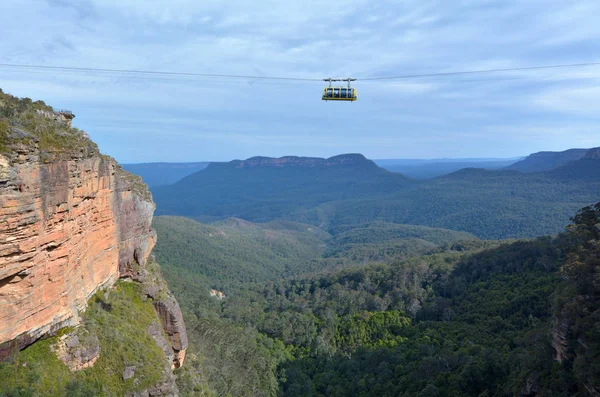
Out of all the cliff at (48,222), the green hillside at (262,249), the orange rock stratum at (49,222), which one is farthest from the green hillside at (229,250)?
the orange rock stratum at (49,222)

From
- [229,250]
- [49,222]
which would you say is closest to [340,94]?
[49,222]

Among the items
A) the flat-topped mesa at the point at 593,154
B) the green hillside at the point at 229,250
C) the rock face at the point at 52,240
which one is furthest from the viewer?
the flat-topped mesa at the point at 593,154

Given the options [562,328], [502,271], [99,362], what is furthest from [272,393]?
[502,271]

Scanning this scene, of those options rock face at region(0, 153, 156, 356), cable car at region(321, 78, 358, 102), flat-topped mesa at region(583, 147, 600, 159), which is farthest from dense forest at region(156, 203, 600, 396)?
flat-topped mesa at region(583, 147, 600, 159)

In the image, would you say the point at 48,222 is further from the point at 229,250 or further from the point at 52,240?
the point at 229,250

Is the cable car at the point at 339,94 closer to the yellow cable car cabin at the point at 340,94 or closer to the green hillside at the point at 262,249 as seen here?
the yellow cable car cabin at the point at 340,94

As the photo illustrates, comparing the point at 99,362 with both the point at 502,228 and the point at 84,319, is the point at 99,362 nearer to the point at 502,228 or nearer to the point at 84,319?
the point at 84,319

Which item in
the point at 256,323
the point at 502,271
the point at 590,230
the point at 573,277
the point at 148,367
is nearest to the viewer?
the point at 148,367
